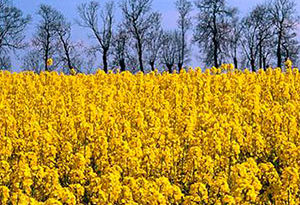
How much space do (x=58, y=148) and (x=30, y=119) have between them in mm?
2223

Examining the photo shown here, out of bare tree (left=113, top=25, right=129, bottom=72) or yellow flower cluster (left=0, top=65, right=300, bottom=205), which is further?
bare tree (left=113, top=25, right=129, bottom=72)

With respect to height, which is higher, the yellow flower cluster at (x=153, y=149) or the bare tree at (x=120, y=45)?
the bare tree at (x=120, y=45)

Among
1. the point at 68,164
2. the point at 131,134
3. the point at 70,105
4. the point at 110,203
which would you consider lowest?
the point at 110,203

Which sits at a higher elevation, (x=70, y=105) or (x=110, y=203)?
Result: (x=70, y=105)

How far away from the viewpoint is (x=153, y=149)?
8.30 m

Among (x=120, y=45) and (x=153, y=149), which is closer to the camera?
(x=153, y=149)

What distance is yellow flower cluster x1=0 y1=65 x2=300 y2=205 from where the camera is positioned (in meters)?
6.27

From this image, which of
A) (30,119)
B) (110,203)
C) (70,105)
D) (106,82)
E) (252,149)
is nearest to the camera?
(110,203)

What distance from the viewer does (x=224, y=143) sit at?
28.2 ft

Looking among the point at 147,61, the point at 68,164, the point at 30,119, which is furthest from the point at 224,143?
the point at 147,61

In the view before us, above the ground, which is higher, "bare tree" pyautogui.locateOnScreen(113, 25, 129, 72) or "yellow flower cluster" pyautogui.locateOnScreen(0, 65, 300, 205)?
"bare tree" pyautogui.locateOnScreen(113, 25, 129, 72)

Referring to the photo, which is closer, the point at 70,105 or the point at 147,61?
the point at 70,105

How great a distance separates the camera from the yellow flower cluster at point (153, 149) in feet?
20.6

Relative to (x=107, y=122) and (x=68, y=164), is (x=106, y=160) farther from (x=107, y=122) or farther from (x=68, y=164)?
(x=107, y=122)
